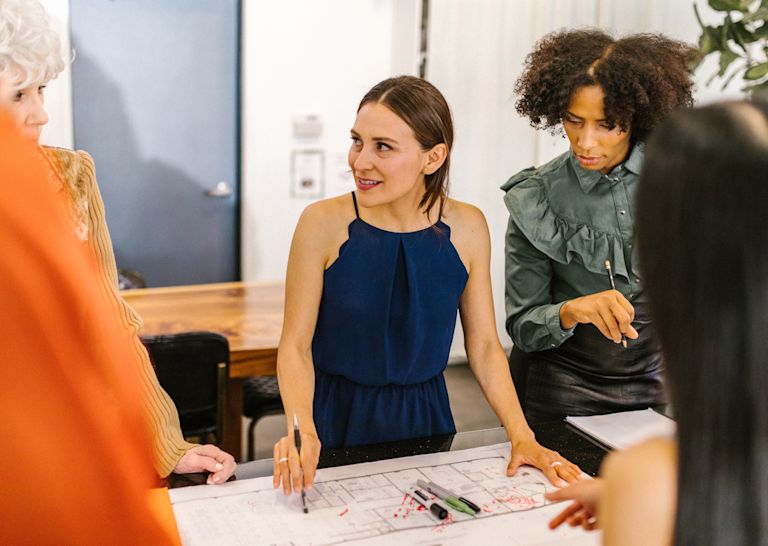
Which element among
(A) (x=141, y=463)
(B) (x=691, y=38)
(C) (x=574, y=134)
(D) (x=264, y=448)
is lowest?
(D) (x=264, y=448)

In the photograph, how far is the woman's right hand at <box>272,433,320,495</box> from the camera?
1422mm

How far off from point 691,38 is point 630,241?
11.6 ft

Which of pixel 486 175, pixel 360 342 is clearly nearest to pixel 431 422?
pixel 360 342

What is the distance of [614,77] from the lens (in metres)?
1.94

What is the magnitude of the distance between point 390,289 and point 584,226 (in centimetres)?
54

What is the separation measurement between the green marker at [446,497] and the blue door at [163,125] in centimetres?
381

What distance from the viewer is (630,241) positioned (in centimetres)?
205

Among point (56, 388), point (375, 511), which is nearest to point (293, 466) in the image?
point (375, 511)

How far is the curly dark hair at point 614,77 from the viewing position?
1917mm

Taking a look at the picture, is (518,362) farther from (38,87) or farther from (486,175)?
(486,175)

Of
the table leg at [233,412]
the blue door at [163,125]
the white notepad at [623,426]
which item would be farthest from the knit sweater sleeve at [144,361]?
the blue door at [163,125]

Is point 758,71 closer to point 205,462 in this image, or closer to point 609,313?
point 609,313

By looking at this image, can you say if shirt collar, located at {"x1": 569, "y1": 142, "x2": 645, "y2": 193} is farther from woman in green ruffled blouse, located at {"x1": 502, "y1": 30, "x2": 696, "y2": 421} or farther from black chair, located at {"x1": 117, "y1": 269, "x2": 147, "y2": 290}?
black chair, located at {"x1": 117, "y1": 269, "x2": 147, "y2": 290}

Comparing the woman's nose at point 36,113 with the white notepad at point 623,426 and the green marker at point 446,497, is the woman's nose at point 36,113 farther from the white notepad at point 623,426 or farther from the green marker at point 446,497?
the white notepad at point 623,426
